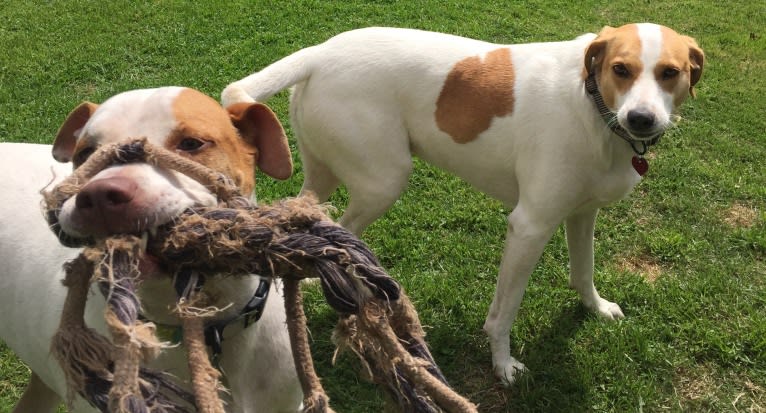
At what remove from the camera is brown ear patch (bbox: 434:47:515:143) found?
10.3ft

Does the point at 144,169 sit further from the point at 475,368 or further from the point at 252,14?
the point at 252,14

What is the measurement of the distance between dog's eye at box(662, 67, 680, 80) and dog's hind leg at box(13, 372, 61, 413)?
119 inches

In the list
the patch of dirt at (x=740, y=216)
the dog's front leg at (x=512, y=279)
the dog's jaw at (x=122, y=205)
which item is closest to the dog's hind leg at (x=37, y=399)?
the dog's jaw at (x=122, y=205)

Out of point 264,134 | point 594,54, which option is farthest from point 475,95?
point 264,134

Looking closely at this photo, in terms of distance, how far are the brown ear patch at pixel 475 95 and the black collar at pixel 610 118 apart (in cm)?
40

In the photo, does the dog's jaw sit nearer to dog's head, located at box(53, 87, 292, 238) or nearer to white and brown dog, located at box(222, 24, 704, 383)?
dog's head, located at box(53, 87, 292, 238)

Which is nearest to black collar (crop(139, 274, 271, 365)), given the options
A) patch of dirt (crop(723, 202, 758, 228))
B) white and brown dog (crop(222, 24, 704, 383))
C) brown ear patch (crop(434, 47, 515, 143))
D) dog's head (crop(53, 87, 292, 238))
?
dog's head (crop(53, 87, 292, 238))

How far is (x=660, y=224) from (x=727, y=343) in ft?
3.91

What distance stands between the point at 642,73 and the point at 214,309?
2.15 m

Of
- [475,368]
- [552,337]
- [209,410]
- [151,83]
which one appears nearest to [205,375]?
[209,410]

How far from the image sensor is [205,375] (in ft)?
3.94

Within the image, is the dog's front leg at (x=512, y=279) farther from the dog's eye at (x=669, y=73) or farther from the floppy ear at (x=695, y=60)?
the floppy ear at (x=695, y=60)

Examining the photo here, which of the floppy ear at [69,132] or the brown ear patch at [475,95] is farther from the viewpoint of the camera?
the brown ear patch at [475,95]

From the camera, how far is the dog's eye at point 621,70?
9.04 ft
